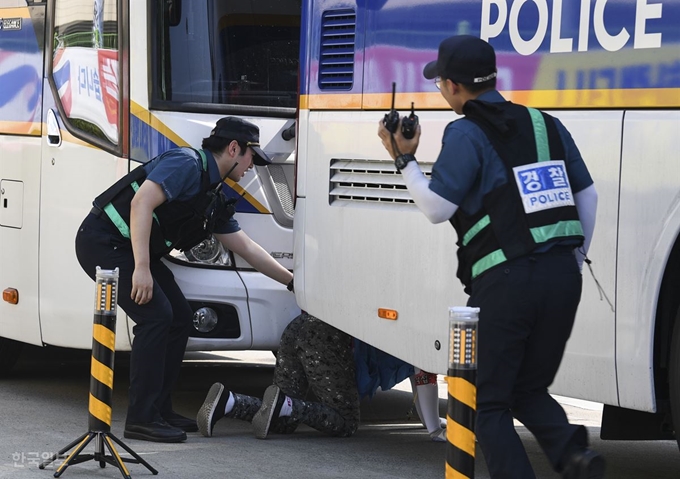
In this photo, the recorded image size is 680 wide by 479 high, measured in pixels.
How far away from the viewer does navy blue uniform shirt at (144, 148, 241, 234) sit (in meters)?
6.14

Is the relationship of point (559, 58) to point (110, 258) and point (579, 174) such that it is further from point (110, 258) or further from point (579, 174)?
point (110, 258)

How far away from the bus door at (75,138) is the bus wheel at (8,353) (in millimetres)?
911

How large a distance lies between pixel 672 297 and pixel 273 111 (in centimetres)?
283

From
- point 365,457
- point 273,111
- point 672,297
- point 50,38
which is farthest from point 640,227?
point 50,38

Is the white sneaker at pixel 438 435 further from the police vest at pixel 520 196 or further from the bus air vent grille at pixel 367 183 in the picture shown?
the police vest at pixel 520 196

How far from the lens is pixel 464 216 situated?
428 cm

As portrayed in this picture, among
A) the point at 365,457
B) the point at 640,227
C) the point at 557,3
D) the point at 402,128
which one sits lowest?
the point at 365,457

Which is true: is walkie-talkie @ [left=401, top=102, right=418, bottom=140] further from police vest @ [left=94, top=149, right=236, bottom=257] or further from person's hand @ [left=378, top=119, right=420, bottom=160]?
police vest @ [left=94, top=149, right=236, bottom=257]

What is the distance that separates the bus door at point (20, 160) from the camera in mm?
7273

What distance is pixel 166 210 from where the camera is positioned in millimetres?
6293

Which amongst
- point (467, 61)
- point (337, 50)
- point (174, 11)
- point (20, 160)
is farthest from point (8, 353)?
point (467, 61)

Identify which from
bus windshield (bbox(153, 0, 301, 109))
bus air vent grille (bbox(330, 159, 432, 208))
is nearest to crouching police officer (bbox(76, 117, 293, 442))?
bus windshield (bbox(153, 0, 301, 109))

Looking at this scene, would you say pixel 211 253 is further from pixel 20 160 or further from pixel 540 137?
pixel 540 137

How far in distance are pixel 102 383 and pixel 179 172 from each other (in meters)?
1.24
